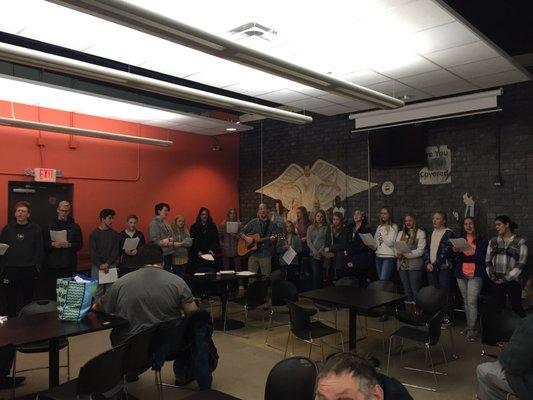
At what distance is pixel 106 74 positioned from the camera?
13.3 feet

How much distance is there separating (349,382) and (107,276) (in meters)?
5.44

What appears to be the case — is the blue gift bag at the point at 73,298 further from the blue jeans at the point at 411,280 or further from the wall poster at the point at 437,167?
the wall poster at the point at 437,167

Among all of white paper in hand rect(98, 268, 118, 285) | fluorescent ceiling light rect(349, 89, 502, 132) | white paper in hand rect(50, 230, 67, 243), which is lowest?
white paper in hand rect(98, 268, 118, 285)

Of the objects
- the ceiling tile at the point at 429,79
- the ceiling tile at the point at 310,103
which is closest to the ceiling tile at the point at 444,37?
the ceiling tile at the point at 429,79

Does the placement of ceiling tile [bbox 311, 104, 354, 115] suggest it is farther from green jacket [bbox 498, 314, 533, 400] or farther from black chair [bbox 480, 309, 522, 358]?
green jacket [bbox 498, 314, 533, 400]

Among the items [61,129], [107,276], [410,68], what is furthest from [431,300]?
[61,129]

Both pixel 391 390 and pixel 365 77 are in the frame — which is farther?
pixel 365 77

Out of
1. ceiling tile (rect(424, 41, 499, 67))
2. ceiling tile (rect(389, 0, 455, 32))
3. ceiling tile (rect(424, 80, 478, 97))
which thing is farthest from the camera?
ceiling tile (rect(424, 80, 478, 97))

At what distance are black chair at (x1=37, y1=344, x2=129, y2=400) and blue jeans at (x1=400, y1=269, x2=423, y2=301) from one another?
4.45 metres

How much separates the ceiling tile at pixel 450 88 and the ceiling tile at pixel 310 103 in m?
1.45

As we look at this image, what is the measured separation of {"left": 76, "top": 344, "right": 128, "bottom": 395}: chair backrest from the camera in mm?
2670

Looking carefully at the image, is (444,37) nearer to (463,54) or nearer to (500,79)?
(463,54)

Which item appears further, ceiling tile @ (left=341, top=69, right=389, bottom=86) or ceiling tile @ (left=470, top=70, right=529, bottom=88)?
ceiling tile @ (left=470, top=70, right=529, bottom=88)

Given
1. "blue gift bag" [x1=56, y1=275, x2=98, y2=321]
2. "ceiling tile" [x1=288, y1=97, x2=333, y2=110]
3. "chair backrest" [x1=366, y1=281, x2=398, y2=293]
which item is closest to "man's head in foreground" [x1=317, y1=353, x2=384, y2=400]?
"blue gift bag" [x1=56, y1=275, x2=98, y2=321]
